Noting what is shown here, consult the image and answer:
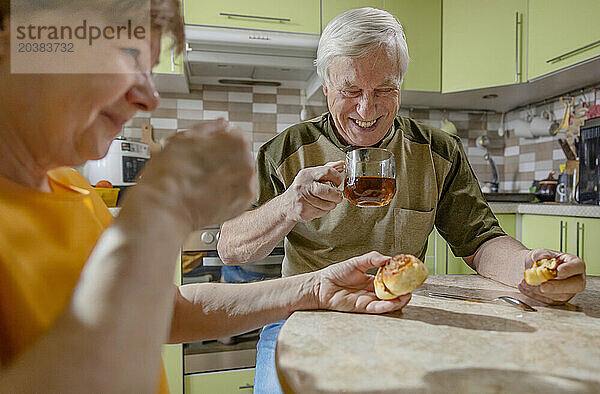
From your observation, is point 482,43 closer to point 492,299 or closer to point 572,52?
point 572,52

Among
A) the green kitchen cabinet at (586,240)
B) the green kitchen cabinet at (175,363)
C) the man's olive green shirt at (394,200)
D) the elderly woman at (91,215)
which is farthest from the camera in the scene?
the green kitchen cabinet at (175,363)

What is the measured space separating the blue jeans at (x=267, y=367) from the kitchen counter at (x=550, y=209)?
1.70 metres

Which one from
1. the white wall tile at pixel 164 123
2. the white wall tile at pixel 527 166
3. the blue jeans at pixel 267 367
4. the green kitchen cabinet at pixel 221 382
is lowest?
the green kitchen cabinet at pixel 221 382

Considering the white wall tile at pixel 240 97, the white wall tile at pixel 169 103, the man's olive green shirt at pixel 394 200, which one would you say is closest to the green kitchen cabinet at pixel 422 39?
the white wall tile at pixel 240 97

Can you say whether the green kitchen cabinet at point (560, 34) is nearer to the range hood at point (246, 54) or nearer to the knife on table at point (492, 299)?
the range hood at point (246, 54)

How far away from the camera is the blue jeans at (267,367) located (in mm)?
955

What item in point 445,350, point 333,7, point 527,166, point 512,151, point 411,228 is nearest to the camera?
point 445,350

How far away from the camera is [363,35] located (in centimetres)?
130

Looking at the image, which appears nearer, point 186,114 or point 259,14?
point 259,14

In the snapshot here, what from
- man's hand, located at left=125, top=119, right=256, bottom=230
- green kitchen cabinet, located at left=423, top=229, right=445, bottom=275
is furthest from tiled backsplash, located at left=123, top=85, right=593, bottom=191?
man's hand, located at left=125, top=119, right=256, bottom=230

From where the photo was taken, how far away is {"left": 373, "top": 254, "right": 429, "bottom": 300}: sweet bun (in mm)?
791

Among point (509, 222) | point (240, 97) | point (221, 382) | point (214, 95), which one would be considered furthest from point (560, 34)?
point (221, 382)

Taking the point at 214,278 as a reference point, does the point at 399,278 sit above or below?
above

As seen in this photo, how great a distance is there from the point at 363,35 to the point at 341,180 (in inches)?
17.1
